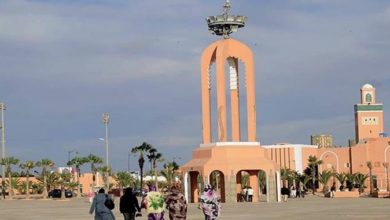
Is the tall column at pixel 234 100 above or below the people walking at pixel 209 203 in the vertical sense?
above

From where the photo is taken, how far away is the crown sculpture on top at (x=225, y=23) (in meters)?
58.3

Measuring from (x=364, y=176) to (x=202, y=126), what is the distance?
43669 mm

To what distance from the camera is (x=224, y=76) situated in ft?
187

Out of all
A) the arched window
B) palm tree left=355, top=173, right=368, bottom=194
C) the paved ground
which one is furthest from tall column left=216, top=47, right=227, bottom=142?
the arched window

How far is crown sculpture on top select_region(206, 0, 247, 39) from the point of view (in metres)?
58.3

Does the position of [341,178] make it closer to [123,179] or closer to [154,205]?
[123,179]

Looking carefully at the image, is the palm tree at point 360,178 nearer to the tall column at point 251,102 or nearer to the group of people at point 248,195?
the group of people at point 248,195

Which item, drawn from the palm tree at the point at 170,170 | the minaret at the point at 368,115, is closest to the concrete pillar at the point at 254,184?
the palm tree at the point at 170,170

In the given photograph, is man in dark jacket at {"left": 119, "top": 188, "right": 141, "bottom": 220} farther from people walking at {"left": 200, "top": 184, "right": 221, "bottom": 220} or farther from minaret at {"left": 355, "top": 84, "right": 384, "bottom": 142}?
minaret at {"left": 355, "top": 84, "right": 384, "bottom": 142}

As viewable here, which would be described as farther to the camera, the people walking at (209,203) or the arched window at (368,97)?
the arched window at (368,97)

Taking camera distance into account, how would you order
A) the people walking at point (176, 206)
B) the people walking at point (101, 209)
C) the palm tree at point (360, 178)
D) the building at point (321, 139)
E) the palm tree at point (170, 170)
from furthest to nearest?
the building at point (321, 139) < the palm tree at point (170, 170) < the palm tree at point (360, 178) < the people walking at point (176, 206) < the people walking at point (101, 209)

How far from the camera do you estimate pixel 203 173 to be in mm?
56125

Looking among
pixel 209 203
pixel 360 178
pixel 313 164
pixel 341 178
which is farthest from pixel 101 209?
pixel 313 164

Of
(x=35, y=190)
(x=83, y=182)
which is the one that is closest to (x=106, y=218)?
(x=35, y=190)
